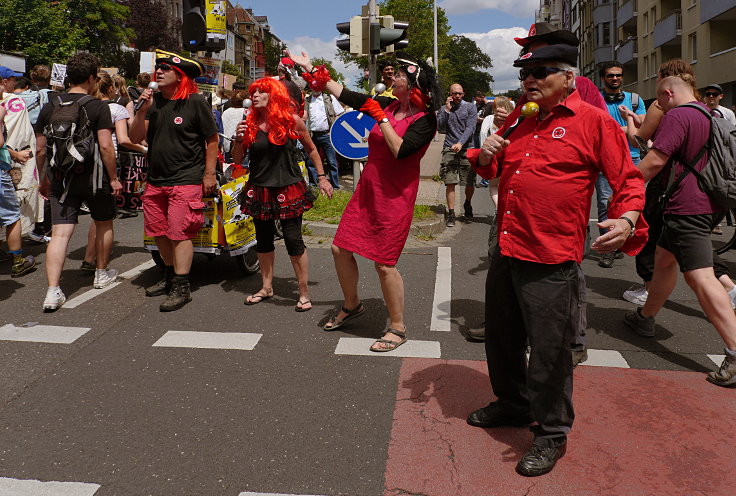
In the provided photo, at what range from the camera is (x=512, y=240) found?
3119mm

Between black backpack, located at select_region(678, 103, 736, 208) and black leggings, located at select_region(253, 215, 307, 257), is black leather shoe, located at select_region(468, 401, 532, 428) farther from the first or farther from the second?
black leggings, located at select_region(253, 215, 307, 257)

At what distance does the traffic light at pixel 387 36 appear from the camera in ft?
30.7

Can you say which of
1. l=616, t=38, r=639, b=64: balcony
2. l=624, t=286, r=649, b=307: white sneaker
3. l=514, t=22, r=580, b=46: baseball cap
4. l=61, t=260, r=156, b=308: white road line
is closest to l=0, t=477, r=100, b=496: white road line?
l=514, t=22, r=580, b=46: baseball cap

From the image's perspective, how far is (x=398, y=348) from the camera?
15.6 ft

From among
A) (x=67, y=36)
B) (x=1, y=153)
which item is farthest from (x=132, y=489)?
(x=67, y=36)

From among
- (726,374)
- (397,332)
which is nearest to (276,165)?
(397,332)

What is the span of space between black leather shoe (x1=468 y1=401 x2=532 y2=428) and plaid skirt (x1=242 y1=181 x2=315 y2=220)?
101 inches

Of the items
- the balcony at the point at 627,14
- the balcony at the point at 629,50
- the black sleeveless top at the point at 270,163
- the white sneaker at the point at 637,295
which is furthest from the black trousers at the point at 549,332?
the balcony at the point at 627,14

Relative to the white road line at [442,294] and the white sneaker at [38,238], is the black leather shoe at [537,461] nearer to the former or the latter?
the white road line at [442,294]

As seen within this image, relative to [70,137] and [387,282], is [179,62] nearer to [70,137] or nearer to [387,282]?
[70,137]

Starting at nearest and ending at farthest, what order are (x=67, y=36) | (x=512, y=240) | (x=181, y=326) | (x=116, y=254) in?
(x=512, y=240) < (x=181, y=326) < (x=116, y=254) < (x=67, y=36)

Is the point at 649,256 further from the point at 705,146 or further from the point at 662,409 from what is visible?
the point at 662,409

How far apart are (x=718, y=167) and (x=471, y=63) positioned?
117 metres

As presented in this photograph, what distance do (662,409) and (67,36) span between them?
37414 mm
